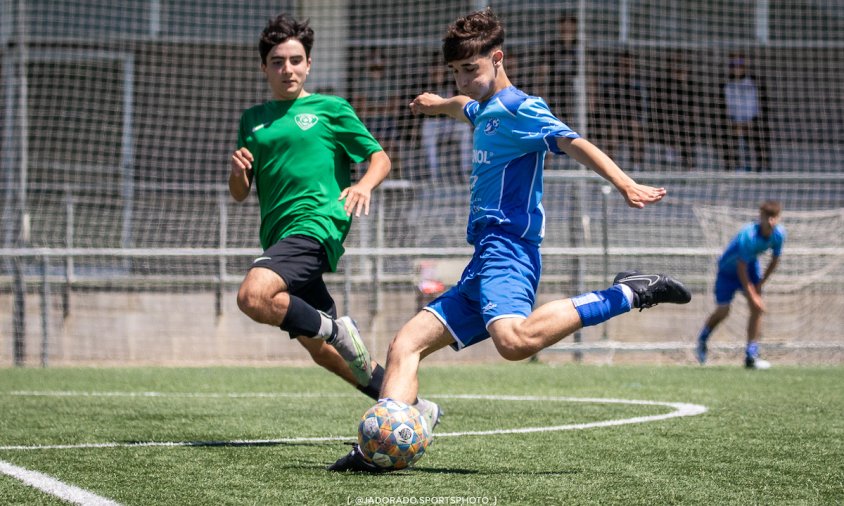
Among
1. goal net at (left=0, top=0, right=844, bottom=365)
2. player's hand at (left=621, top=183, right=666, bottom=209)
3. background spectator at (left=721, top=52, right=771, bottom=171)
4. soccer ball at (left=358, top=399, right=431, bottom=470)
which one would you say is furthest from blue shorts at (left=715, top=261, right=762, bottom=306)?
soccer ball at (left=358, top=399, right=431, bottom=470)

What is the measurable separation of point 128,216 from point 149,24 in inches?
164

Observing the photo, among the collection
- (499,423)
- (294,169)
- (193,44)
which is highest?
(193,44)

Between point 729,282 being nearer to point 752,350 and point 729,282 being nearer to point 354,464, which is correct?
point 752,350

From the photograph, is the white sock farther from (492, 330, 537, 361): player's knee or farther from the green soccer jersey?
(492, 330, 537, 361): player's knee

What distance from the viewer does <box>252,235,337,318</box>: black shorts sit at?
5574 mm

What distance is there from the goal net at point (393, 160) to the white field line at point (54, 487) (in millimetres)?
6797

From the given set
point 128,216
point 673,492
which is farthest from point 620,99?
point 673,492

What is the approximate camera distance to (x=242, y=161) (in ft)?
19.0

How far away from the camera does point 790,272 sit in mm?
13555

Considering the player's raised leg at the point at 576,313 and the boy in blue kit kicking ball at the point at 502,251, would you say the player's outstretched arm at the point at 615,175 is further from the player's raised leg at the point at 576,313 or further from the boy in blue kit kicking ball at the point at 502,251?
the player's raised leg at the point at 576,313

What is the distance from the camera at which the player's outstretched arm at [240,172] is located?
5.79 m

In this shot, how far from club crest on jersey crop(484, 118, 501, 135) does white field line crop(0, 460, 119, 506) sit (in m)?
2.19

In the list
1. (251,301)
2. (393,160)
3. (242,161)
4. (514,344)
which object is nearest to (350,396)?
(242,161)

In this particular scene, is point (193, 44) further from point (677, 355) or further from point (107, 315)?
point (677, 355)
